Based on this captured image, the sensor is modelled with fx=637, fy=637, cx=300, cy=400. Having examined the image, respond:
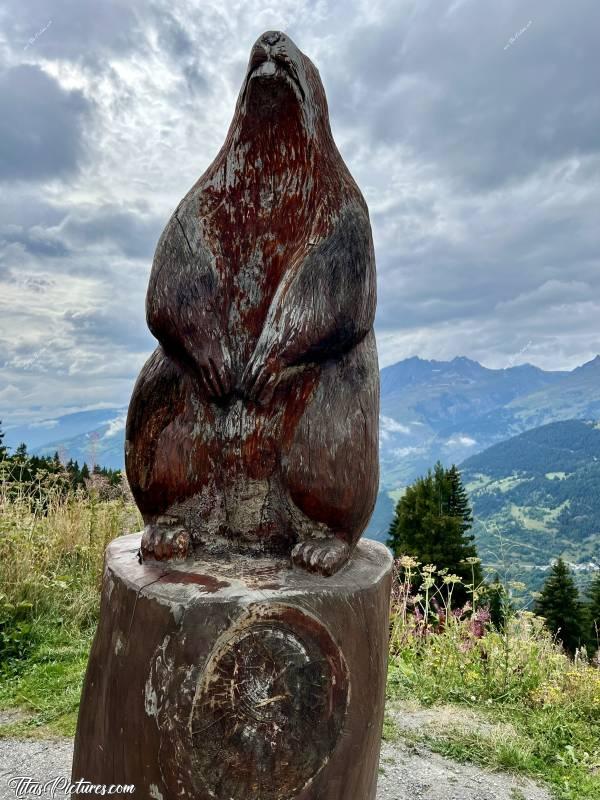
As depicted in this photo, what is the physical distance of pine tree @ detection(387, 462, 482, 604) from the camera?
14508 mm

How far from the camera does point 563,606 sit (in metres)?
16.2

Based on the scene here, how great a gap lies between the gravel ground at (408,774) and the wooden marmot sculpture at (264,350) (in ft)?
6.96

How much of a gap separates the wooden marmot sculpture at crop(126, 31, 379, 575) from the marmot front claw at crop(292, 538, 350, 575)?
0.02m

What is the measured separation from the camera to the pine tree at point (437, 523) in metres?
14.5

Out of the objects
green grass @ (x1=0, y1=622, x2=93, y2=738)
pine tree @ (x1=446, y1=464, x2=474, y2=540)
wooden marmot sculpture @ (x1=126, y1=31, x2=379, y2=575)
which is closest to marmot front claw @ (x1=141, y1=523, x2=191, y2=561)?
wooden marmot sculpture @ (x1=126, y1=31, x2=379, y2=575)

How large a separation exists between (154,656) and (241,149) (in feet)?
6.44

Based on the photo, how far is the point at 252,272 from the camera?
105 inches

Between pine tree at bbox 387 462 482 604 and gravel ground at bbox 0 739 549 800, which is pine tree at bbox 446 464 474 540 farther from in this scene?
gravel ground at bbox 0 739 549 800

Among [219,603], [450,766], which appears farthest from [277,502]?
[450,766]

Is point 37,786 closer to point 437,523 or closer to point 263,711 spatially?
point 263,711

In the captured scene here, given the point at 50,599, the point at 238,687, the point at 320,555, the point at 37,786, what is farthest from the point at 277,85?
the point at 50,599

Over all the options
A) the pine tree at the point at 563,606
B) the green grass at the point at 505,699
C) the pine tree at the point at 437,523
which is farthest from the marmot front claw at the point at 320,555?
the pine tree at the point at 563,606

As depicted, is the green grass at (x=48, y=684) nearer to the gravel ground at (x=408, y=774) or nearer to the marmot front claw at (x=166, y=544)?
the gravel ground at (x=408, y=774)

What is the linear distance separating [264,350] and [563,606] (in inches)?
640
